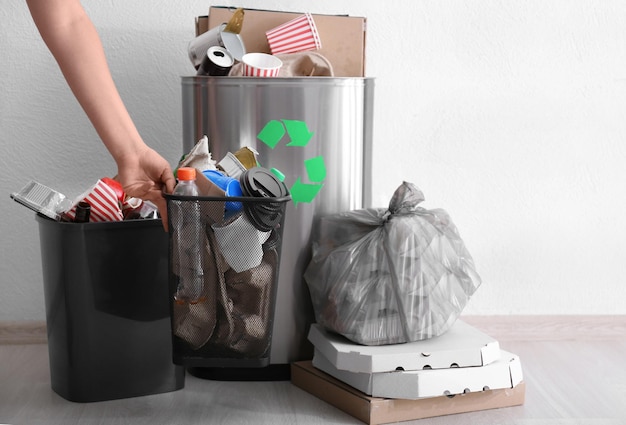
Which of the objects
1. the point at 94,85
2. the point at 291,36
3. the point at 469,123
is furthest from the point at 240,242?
the point at 469,123

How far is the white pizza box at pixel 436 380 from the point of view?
57.7 inches

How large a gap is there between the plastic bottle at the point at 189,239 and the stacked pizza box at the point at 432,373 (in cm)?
34

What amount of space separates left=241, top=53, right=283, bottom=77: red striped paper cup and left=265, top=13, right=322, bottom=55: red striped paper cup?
0.04 meters

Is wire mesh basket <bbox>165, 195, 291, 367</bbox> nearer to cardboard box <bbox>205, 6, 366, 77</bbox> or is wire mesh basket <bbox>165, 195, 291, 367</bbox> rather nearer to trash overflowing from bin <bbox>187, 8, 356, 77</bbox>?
trash overflowing from bin <bbox>187, 8, 356, 77</bbox>

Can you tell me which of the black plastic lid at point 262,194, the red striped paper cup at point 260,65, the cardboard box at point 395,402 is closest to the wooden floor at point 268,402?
the cardboard box at point 395,402

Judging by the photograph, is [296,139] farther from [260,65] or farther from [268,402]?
[268,402]

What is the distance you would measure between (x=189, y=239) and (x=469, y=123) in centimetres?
93

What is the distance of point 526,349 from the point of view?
1954 mm

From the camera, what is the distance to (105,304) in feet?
4.98

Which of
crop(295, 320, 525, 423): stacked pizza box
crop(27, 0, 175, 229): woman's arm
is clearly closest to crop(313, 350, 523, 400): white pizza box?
crop(295, 320, 525, 423): stacked pizza box

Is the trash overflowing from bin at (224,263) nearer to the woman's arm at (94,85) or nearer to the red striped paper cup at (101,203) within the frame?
the woman's arm at (94,85)

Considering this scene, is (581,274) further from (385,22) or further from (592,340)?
(385,22)

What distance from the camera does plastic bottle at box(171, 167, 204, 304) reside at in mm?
1298

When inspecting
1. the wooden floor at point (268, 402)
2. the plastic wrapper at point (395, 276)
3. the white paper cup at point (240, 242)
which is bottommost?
the wooden floor at point (268, 402)
